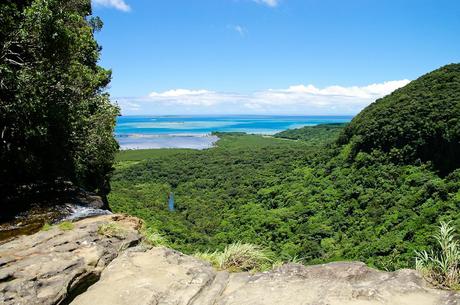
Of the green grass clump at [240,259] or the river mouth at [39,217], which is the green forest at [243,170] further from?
the green grass clump at [240,259]

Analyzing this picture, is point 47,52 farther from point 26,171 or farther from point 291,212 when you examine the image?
point 291,212

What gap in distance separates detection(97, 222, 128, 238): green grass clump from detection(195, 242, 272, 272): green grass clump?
5.84ft

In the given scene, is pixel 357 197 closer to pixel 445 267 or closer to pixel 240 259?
pixel 240 259

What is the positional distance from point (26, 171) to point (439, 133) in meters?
46.2

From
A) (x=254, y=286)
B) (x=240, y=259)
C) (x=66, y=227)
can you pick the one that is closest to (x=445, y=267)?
(x=254, y=286)

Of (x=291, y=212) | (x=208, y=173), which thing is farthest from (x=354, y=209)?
(x=208, y=173)

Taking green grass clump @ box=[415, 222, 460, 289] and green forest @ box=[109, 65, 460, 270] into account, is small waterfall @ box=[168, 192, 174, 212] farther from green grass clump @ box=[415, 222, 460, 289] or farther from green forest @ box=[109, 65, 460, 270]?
green grass clump @ box=[415, 222, 460, 289]

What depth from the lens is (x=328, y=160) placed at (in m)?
69.1

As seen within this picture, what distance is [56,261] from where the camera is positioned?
6.51 metres

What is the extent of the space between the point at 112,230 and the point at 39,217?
262 cm

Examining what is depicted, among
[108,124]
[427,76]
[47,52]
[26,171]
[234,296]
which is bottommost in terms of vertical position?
[234,296]

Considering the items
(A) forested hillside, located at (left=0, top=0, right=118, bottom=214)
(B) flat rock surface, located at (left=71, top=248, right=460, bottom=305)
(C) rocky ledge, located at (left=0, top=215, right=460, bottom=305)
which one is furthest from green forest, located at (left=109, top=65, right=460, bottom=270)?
(C) rocky ledge, located at (left=0, top=215, right=460, bottom=305)

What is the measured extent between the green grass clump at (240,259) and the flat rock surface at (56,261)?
1.83 meters

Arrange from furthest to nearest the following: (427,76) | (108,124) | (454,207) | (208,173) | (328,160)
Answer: (208,173) → (328,160) → (427,76) → (454,207) → (108,124)
